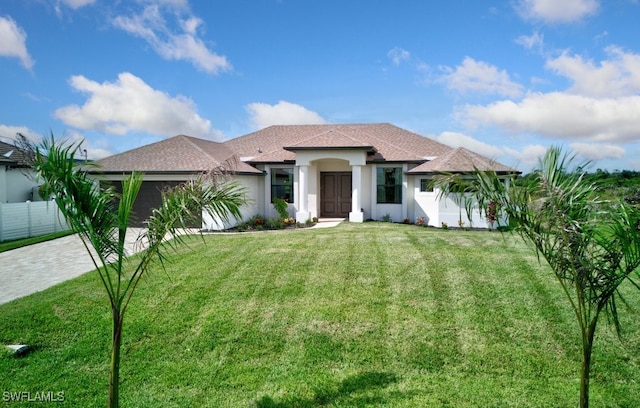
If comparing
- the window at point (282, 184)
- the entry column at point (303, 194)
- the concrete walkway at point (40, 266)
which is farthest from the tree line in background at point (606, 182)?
the window at point (282, 184)

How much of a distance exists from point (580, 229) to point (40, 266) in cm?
1473

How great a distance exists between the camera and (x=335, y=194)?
77.6 feet

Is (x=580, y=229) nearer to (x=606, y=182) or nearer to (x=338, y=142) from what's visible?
(x=606, y=182)

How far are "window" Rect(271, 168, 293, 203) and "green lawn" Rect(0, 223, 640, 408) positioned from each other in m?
11.6

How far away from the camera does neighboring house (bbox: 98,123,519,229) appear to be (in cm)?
2006

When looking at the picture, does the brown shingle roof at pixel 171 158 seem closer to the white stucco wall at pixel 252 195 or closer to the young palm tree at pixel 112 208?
the white stucco wall at pixel 252 195

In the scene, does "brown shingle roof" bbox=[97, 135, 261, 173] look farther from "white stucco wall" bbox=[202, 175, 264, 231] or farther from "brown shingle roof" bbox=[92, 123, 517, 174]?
"white stucco wall" bbox=[202, 175, 264, 231]

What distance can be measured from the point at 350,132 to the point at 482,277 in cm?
1778

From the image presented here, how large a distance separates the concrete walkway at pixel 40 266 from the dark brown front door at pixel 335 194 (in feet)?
35.9

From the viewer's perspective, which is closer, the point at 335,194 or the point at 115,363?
the point at 115,363

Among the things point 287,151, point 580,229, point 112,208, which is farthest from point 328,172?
point 580,229

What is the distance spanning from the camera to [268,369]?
261 inches

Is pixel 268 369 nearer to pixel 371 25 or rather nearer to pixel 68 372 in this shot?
pixel 68 372

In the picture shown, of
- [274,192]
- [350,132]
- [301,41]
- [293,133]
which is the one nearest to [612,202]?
[301,41]
